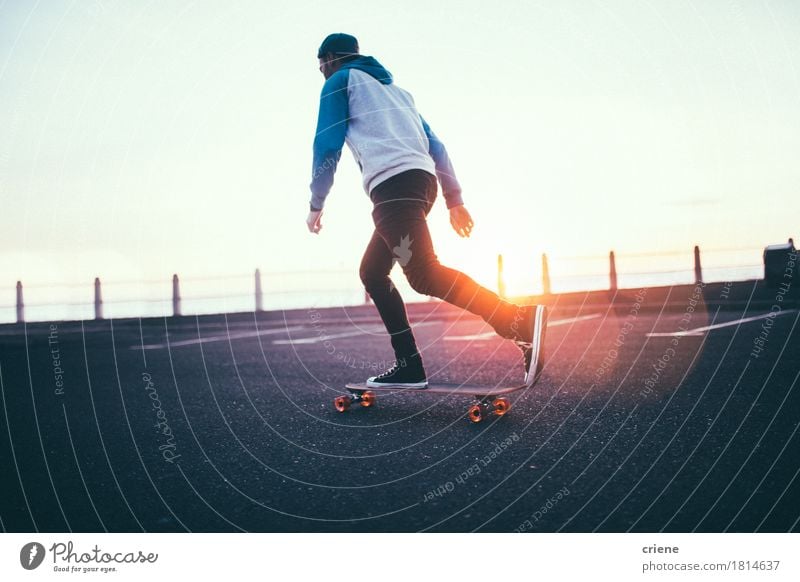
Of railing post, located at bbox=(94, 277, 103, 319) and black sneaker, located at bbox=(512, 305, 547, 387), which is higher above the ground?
railing post, located at bbox=(94, 277, 103, 319)

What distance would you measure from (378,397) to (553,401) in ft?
3.44

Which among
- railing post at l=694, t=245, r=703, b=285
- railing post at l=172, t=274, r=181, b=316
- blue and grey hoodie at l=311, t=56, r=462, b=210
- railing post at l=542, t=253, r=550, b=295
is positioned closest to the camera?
blue and grey hoodie at l=311, t=56, r=462, b=210

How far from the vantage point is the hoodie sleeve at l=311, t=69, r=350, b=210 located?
8.75 ft

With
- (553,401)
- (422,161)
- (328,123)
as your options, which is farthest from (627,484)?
(328,123)

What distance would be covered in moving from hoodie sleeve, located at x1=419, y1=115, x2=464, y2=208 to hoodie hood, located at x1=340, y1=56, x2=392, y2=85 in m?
0.33

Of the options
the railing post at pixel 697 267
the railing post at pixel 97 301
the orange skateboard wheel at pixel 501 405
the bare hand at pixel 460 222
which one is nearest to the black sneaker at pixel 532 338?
the orange skateboard wheel at pixel 501 405

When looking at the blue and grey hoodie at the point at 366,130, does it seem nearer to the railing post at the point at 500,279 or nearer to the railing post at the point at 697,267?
the railing post at the point at 500,279

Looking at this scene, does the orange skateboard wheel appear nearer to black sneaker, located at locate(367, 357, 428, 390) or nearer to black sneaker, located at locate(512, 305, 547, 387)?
black sneaker, located at locate(512, 305, 547, 387)

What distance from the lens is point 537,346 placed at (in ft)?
8.39

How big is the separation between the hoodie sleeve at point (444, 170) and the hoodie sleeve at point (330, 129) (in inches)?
20.9

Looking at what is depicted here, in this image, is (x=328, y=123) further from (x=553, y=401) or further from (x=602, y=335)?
(x=602, y=335)

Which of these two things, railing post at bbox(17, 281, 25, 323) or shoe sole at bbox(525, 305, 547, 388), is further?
railing post at bbox(17, 281, 25, 323)

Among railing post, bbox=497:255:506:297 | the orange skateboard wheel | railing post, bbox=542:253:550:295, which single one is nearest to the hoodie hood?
the orange skateboard wheel
